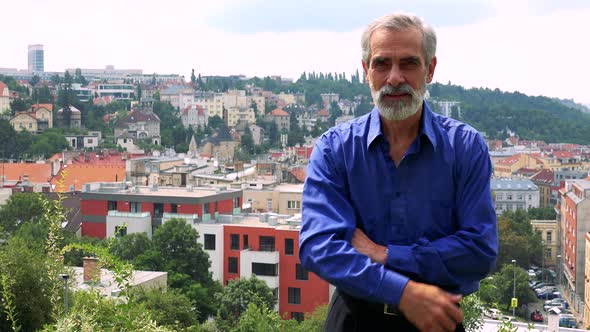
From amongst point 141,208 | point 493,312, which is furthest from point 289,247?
point 493,312

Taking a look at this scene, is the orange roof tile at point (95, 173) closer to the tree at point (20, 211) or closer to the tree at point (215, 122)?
the tree at point (20, 211)

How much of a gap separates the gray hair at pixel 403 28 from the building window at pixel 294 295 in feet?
65.5

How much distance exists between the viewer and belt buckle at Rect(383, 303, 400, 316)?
1976 millimetres

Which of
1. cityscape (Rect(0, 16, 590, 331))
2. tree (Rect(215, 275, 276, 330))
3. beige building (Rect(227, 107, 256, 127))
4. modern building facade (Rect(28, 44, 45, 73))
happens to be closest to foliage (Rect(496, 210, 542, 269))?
cityscape (Rect(0, 16, 590, 331))

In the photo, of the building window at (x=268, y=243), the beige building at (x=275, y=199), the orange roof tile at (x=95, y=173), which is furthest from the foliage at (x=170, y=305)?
the orange roof tile at (x=95, y=173)

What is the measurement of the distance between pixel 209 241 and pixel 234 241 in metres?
0.96

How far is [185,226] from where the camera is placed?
73.6ft

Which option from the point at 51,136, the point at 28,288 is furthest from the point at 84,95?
the point at 28,288

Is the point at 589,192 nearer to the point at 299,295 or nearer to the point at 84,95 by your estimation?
the point at 299,295

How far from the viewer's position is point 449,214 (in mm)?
2076

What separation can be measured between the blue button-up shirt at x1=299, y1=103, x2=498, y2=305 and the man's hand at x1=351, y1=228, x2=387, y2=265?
16 mm

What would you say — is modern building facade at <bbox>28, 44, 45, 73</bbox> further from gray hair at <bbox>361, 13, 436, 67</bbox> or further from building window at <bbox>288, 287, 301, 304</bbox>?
gray hair at <bbox>361, 13, 436, 67</bbox>

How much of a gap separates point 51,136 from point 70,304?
59285 mm

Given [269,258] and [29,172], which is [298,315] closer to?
[269,258]
